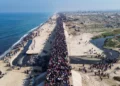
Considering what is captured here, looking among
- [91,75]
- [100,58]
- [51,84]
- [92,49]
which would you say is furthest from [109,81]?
[92,49]

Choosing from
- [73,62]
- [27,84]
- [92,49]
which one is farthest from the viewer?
[92,49]

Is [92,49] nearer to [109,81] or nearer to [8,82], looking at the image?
[109,81]

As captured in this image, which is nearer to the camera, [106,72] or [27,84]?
[27,84]

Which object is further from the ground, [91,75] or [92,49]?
[92,49]

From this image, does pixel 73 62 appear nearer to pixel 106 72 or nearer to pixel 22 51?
pixel 106 72

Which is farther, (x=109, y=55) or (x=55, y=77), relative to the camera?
(x=109, y=55)

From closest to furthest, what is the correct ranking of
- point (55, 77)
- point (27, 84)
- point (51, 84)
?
point (51, 84), point (55, 77), point (27, 84)

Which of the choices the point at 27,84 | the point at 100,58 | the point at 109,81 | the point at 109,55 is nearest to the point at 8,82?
the point at 27,84

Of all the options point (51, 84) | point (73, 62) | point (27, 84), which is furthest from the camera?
point (73, 62)

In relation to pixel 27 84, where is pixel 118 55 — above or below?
above
